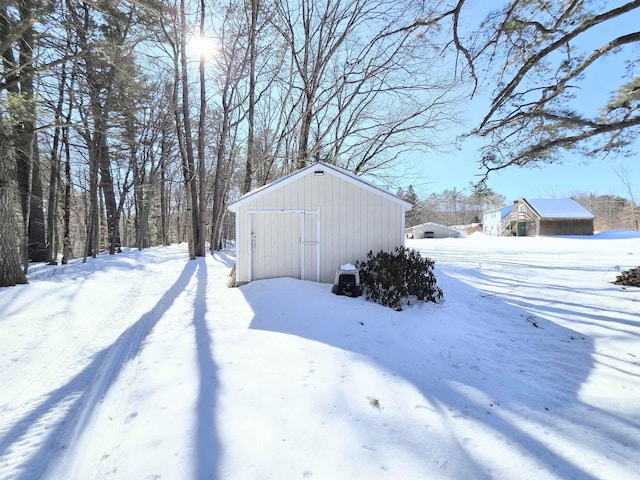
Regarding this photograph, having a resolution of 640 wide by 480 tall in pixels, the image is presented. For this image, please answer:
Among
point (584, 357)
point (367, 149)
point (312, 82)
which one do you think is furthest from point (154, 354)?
point (367, 149)

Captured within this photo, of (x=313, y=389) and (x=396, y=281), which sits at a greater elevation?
(x=396, y=281)

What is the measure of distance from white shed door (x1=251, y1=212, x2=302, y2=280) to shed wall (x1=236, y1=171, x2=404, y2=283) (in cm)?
5

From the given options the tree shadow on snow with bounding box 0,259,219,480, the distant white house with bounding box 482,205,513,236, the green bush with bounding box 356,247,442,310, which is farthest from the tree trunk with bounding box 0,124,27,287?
the distant white house with bounding box 482,205,513,236

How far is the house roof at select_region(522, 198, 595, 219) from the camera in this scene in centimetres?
2945

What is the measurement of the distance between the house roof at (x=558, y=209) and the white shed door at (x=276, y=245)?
31350 mm

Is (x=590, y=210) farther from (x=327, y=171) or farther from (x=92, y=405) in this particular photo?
(x=92, y=405)

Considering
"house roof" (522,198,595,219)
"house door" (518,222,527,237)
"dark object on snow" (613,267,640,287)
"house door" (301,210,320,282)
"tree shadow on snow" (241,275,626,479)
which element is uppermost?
"house roof" (522,198,595,219)

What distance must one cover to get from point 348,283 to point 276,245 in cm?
207

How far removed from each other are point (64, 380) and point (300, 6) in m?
13.4

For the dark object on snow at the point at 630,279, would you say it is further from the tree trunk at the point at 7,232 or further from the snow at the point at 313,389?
the tree trunk at the point at 7,232

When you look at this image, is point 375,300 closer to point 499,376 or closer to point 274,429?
point 499,376

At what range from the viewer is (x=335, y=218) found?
7129mm

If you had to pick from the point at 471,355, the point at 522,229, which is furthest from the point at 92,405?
the point at 522,229

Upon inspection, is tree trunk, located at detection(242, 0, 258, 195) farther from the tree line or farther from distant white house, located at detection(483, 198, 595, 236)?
distant white house, located at detection(483, 198, 595, 236)
